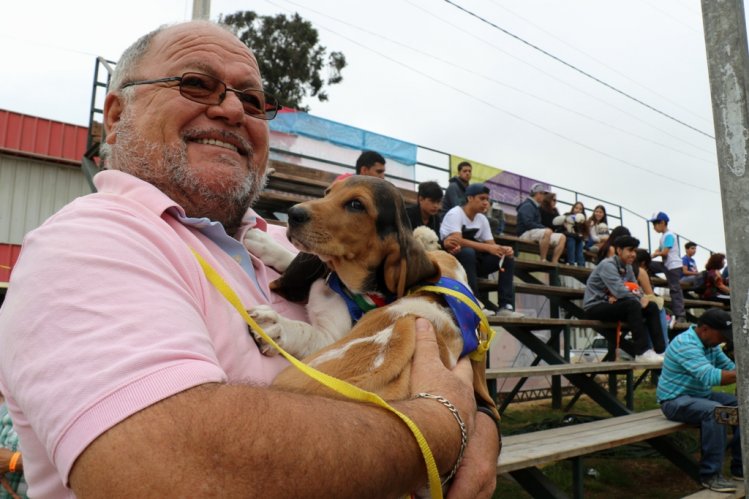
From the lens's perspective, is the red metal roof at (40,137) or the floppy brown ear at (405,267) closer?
the floppy brown ear at (405,267)

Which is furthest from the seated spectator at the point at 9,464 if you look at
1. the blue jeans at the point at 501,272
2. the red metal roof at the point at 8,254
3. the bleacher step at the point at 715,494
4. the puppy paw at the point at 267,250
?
the red metal roof at the point at 8,254

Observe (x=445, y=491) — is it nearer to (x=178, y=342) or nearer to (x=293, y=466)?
(x=293, y=466)

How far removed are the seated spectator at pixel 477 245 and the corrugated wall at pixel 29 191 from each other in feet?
24.2

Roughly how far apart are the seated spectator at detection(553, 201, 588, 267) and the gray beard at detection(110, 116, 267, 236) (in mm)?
8382

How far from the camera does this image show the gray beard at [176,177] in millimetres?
1598

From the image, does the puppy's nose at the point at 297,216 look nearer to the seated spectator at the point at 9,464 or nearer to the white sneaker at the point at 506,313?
the seated spectator at the point at 9,464

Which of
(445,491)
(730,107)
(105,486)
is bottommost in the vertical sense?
(445,491)

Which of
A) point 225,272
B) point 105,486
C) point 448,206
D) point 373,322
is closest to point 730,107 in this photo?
point 373,322

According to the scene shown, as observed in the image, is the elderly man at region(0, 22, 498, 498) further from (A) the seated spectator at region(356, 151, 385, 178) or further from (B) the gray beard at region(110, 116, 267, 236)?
(A) the seated spectator at region(356, 151, 385, 178)

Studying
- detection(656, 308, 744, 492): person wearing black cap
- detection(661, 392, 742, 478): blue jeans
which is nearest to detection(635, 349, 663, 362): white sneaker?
detection(656, 308, 744, 492): person wearing black cap

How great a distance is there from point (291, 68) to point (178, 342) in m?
19.3

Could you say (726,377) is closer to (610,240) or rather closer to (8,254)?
(610,240)

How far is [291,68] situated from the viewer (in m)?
19.0

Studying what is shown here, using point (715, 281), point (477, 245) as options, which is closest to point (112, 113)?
point (477, 245)
